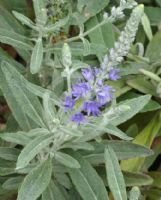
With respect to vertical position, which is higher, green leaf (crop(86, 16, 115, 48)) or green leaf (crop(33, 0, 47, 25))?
green leaf (crop(33, 0, 47, 25))

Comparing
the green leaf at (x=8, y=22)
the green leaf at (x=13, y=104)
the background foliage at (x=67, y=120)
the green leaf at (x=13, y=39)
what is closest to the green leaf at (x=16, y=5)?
the background foliage at (x=67, y=120)

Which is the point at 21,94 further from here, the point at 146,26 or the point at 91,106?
the point at 146,26

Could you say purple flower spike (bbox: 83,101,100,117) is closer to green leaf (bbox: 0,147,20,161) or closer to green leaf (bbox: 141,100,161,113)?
green leaf (bbox: 0,147,20,161)

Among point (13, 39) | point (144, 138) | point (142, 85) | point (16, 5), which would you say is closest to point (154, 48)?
point (142, 85)

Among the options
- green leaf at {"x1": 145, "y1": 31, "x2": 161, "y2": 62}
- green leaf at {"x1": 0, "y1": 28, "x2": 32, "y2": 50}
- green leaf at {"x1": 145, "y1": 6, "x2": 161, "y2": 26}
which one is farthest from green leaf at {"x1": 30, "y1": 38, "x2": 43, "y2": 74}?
green leaf at {"x1": 145, "y1": 6, "x2": 161, "y2": 26}

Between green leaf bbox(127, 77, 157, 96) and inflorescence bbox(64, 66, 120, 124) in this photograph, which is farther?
green leaf bbox(127, 77, 157, 96)

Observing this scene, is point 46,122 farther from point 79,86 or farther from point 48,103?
point 79,86
